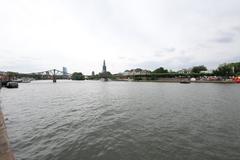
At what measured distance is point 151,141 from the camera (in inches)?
485

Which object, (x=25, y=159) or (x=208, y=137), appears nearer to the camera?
(x=25, y=159)

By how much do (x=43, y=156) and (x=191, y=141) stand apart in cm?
964

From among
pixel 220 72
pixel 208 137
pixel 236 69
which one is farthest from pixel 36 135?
pixel 236 69

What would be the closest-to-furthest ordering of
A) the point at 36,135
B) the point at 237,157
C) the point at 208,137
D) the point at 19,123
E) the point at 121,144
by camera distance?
the point at 237,157 → the point at 121,144 → the point at 208,137 → the point at 36,135 → the point at 19,123

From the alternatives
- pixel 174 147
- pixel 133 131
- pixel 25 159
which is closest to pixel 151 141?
pixel 174 147

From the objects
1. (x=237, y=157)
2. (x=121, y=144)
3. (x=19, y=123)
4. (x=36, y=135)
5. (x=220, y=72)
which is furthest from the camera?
(x=220, y=72)

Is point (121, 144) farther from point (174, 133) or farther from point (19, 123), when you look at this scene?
point (19, 123)

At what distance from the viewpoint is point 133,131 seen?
48.4ft

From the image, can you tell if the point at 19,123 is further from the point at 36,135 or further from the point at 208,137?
the point at 208,137

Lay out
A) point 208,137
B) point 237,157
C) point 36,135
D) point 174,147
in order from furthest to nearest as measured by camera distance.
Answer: point 36,135, point 208,137, point 174,147, point 237,157

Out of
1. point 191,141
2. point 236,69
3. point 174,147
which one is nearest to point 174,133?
point 191,141

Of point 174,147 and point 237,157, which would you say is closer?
point 237,157

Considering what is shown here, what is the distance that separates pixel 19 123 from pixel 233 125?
806 inches

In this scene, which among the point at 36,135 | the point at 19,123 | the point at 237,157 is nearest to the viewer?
the point at 237,157
